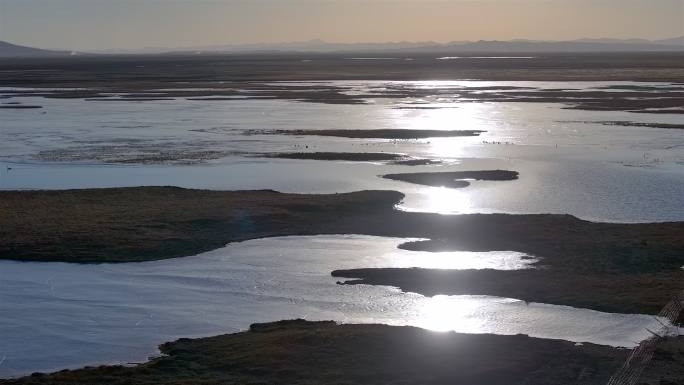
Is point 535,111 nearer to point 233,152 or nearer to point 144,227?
point 233,152

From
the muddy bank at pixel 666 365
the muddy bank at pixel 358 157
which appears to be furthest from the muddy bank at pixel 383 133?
the muddy bank at pixel 666 365

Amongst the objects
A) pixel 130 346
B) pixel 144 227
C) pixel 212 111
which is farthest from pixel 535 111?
pixel 130 346

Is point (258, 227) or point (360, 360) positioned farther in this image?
point (258, 227)

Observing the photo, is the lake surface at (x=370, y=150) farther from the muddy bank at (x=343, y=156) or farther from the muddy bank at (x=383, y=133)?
the muddy bank at (x=383, y=133)

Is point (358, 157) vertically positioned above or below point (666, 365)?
above

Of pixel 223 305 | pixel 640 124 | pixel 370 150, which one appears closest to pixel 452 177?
pixel 370 150

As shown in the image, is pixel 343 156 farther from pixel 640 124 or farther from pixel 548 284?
pixel 548 284

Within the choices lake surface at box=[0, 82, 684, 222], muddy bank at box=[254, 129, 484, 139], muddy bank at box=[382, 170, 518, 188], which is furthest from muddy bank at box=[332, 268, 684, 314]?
muddy bank at box=[254, 129, 484, 139]

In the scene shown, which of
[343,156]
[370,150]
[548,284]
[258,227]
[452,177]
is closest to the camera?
[548,284]

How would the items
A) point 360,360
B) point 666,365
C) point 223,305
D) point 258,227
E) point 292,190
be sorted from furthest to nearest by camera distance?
point 292,190, point 258,227, point 223,305, point 360,360, point 666,365
